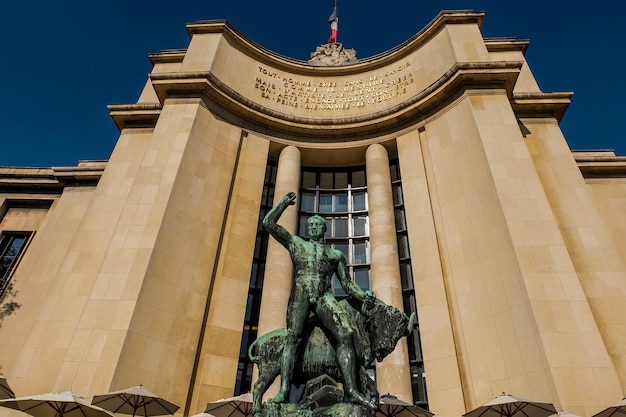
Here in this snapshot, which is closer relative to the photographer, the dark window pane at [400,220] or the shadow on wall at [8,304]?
the shadow on wall at [8,304]

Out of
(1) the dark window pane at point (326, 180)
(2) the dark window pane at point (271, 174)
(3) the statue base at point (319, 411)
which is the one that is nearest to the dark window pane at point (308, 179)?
(1) the dark window pane at point (326, 180)

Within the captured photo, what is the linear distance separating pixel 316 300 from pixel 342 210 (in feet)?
64.1

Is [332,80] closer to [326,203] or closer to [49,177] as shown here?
[326,203]

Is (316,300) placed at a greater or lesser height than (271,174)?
lesser

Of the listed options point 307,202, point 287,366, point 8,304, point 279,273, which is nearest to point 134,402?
point 279,273

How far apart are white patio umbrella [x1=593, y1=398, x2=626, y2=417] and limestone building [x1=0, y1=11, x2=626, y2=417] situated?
114cm

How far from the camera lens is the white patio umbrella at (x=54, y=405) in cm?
1154

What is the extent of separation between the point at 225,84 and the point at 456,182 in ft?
47.1

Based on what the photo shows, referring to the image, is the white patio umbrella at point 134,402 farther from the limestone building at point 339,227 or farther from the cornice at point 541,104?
the cornice at point 541,104

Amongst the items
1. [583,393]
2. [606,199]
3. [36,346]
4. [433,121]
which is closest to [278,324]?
[36,346]

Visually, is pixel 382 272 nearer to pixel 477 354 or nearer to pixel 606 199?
pixel 477 354

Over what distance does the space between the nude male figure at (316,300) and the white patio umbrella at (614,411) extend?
9.57 meters

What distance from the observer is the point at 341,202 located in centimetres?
2605

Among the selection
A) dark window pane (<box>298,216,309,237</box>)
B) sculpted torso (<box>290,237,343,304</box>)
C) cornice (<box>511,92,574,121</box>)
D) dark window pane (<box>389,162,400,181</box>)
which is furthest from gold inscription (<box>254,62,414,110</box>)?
sculpted torso (<box>290,237,343,304</box>)
